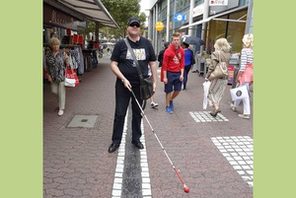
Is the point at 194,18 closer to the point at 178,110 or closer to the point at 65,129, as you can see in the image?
the point at 178,110

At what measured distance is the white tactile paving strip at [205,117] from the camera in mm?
6715

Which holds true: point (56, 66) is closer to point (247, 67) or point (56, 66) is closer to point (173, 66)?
point (173, 66)

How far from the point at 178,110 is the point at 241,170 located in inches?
142

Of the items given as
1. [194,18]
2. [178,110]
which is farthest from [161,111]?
[194,18]

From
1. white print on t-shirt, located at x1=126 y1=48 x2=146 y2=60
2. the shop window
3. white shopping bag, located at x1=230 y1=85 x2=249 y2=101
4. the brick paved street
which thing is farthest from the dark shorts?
the shop window

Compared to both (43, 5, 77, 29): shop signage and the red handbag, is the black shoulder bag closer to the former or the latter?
the red handbag

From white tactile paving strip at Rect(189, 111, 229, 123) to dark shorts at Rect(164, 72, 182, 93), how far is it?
749mm

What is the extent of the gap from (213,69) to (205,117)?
1.13 m

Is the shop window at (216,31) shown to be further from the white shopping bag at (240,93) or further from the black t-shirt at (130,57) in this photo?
the black t-shirt at (130,57)

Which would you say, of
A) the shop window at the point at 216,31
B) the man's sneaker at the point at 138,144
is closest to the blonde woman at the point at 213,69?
the man's sneaker at the point at 138,144

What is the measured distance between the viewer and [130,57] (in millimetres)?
4277

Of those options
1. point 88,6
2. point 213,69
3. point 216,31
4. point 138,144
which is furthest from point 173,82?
point 216,31

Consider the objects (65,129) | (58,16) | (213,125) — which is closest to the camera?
(65,129)

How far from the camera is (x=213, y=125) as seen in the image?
249 inches
